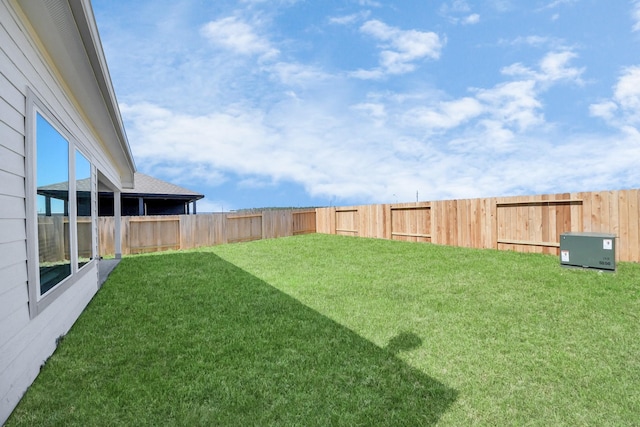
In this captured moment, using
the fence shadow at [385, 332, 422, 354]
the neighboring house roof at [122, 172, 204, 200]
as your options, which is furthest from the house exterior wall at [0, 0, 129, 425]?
the neighboring house roof at [122, 172, 204, 200]

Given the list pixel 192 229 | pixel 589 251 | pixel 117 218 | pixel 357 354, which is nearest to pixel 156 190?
pixel 192 229

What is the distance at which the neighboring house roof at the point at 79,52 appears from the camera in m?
2.67

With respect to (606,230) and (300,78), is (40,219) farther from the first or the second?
(300,78)

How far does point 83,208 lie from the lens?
536 centimetres

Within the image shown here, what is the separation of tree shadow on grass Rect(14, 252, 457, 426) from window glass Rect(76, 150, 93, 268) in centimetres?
101

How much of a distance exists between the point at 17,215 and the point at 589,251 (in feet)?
26.9

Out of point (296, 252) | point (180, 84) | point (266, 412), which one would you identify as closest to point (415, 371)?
point (266, 412)

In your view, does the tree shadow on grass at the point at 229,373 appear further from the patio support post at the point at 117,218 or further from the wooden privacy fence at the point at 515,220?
the patio support post at the point at 117,218

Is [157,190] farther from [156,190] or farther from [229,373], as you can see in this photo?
[229,373]

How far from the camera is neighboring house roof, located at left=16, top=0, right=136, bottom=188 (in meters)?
2.67

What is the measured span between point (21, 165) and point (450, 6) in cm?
1173

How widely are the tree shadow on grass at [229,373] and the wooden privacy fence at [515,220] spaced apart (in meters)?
6.07

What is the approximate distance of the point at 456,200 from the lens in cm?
985

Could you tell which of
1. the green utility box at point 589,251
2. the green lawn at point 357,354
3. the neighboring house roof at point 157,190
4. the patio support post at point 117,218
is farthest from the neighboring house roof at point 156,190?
the green utility box at point 589,251
